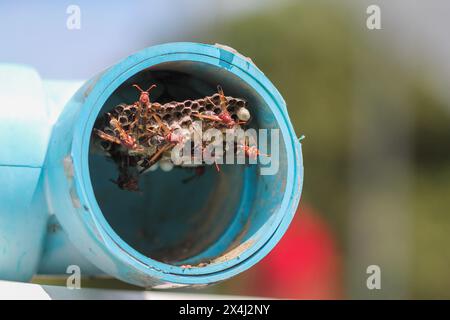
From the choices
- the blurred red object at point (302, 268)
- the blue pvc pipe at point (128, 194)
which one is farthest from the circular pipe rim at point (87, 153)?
the blurred red object at point (302, 268)

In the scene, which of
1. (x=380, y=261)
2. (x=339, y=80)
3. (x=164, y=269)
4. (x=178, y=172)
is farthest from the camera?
(x=339, y=80)

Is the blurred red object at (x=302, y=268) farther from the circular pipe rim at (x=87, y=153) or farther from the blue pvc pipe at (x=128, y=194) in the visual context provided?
the circular pipe rim at (x=87, y=153)

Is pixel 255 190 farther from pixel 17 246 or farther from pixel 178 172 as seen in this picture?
pixel 17 246

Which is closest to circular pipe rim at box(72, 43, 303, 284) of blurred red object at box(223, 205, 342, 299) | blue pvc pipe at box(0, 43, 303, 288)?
blue pvc pipe at box(0, 43, 303, 288)

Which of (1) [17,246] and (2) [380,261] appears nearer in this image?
(1) [17,246]

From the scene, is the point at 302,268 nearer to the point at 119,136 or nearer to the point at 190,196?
the point at 190,196

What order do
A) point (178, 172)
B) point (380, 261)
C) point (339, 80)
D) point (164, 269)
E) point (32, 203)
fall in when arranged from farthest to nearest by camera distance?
point (339, 80) → point (380, 261) → point (178, 172) → point (32, 203) → point (164, 269)

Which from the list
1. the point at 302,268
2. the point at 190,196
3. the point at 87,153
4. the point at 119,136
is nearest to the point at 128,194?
the point at 190,196
